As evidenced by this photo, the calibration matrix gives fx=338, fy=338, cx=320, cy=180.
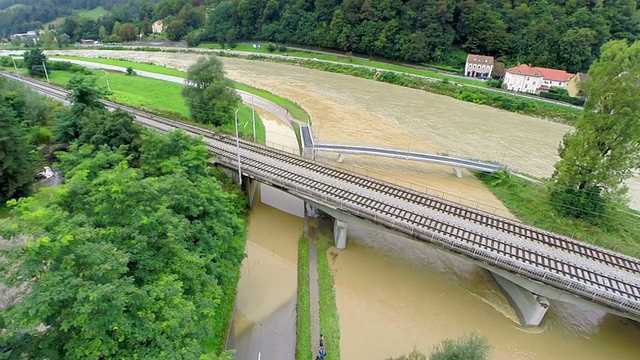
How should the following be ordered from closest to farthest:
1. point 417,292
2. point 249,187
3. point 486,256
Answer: point 486,256 < point 417,292 < point 249,187

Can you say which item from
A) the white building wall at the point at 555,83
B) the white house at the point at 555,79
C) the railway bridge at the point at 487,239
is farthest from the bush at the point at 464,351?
the white building wall at the point at 555,83

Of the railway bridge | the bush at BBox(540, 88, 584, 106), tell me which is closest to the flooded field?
the railway bridge

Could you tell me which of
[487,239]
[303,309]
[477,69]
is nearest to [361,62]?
[477,69]

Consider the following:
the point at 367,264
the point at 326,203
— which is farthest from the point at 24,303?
the point at 367,264

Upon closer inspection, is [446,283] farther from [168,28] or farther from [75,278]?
[168,28]

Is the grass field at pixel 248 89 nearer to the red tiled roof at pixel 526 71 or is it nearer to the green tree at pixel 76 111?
the green tree at pixel 76 111

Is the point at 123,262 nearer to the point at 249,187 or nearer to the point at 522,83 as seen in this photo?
the point at 249,187
